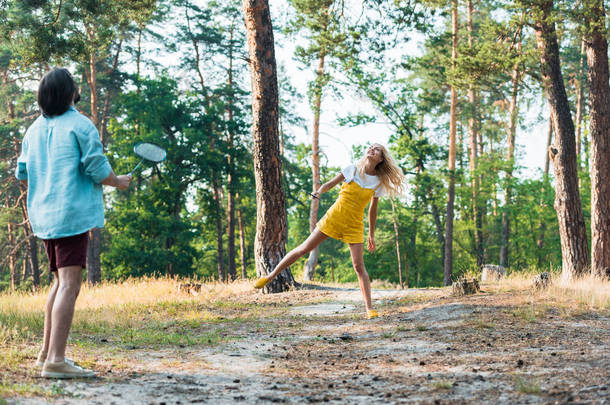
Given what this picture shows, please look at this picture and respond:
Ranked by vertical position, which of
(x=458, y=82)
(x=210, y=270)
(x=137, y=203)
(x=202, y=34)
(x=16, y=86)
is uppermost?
(x=202, y=34)

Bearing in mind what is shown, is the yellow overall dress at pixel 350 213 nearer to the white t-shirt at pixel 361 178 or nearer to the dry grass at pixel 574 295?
the white t-shirt at pixel 361 178

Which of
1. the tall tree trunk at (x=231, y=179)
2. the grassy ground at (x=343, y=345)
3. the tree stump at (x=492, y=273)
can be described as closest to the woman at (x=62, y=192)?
the grassy ground at (x=343, y=345)

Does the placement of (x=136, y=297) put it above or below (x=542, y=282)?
below

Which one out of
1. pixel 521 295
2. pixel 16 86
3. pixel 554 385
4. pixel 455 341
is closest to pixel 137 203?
pixel 16 86

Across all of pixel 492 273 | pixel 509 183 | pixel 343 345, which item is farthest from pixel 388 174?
pixel 509 183

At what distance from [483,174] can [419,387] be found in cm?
3194

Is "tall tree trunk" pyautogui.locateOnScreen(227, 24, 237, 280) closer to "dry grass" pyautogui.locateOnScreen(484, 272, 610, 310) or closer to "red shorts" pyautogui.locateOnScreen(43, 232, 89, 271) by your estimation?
"dry grass" pyautogui.locateOnScreen(484, 272, 610, 310)

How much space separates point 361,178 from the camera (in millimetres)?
7363

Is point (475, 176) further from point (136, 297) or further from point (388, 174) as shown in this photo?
point (388, 174)

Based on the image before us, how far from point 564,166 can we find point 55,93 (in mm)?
10876

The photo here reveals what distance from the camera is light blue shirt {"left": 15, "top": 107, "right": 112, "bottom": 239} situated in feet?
13.4

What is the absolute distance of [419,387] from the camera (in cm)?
411

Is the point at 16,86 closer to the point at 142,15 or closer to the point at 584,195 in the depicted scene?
the point at 142,15

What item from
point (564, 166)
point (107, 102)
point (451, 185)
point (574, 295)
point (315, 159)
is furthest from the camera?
point (107, 102)
